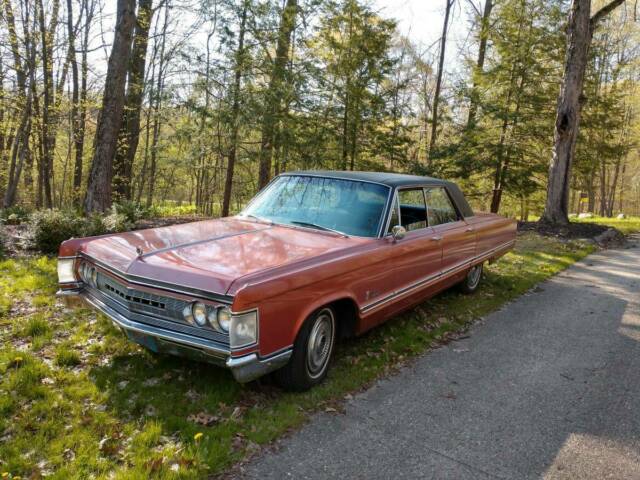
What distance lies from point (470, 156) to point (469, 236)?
11186mm

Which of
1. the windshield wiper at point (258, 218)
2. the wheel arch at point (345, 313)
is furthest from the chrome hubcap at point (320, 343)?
the windshield wiper at point (258, 218)

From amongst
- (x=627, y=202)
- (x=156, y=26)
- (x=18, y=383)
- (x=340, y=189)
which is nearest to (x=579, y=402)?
(x=340, y=189)

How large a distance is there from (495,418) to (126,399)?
8.96ft

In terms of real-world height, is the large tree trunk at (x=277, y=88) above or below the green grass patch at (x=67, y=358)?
above

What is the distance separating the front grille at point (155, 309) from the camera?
307 centimetres

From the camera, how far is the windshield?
4.43 metres

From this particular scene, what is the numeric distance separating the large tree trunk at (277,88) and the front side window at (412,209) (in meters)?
6.74

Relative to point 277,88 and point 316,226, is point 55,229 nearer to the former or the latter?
point 316,226

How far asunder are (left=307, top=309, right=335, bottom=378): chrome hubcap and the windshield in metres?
0.94

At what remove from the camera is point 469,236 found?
6016 millimetres

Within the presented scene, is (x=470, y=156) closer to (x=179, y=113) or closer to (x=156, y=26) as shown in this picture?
(x=179, y=113)

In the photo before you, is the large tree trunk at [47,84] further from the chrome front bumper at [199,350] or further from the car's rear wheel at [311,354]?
the car's rear wheel at [311,354]

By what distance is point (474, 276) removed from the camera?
6.84 meters

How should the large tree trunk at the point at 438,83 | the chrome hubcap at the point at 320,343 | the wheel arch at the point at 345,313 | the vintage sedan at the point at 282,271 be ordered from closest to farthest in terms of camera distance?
the vintage sedan at the point at 282,271
the chrome hubcap at the point at 320,343
the wheel arch at the point at 345,313
the large tree trunk at the point at 438,83
